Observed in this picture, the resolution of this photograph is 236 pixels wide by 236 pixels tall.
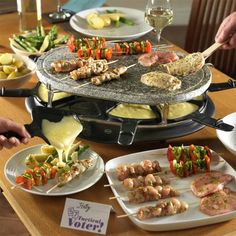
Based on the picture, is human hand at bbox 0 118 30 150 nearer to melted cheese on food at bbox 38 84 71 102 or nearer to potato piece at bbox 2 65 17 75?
melted cheese on food at bbox 38 84 71 102

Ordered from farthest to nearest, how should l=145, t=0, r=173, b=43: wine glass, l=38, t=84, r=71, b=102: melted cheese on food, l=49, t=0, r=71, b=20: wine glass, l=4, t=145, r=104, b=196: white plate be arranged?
l=49, t=0, r=71, b=20: wine glass
l=145, t=0, r=173, b=43: wine glass
l=38, t=84, r=71, b=102: melted cheese on food
l=4, t=145, r=104, b=196: white plate

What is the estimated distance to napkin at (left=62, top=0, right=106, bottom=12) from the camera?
2.55 metres

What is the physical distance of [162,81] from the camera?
1.51 meters

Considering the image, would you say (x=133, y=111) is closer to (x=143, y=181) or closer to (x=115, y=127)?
(x=115, y=127)

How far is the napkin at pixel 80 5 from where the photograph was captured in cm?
255

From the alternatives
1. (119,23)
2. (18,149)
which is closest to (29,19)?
(119,23)

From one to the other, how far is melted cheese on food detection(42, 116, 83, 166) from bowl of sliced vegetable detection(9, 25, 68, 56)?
0.63m

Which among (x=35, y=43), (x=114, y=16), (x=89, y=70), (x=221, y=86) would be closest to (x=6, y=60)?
(x=35, y=43)

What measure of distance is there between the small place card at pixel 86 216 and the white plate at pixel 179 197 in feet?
0.17

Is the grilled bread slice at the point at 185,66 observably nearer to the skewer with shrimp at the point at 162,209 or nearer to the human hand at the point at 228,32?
the human hand at the point at 228,32

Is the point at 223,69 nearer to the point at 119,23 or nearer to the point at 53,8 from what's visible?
the point at 119,23

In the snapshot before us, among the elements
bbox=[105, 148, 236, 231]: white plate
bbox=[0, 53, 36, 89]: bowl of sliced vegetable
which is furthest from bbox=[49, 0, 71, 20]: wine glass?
bbox=[105, 148, 236, 231]: white plate

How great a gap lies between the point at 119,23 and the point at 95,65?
0.77m

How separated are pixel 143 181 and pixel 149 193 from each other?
7cm
